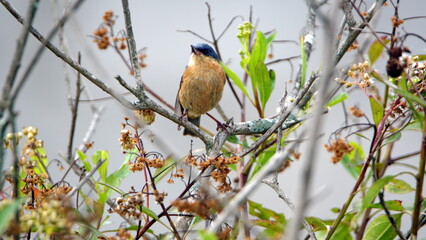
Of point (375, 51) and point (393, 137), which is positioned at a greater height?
point (375, 51)

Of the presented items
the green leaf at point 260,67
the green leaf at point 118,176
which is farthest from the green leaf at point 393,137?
the green leaf at point 118,176

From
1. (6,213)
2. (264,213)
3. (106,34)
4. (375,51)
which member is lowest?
(6,213)

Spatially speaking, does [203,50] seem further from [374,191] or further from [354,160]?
[374,191]

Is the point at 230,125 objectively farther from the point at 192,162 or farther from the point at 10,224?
the point at 10,224

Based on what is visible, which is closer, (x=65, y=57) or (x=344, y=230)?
(x=65, y=57)

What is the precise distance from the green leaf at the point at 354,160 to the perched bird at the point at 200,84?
166 cm

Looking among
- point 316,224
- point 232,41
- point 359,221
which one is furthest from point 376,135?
point 232,41

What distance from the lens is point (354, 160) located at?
120 inches

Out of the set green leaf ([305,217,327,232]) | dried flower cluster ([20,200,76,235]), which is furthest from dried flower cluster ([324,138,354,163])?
dried flower cluster ([20,200,76,235])

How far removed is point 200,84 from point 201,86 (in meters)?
0.02

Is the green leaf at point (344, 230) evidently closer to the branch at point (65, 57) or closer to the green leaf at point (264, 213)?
the green leaf at point (264, 213)

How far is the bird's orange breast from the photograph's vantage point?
4.66 meters

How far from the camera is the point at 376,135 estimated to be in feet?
7.14

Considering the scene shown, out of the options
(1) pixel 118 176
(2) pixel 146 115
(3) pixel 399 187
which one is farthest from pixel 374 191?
(1) pixel 118 176
